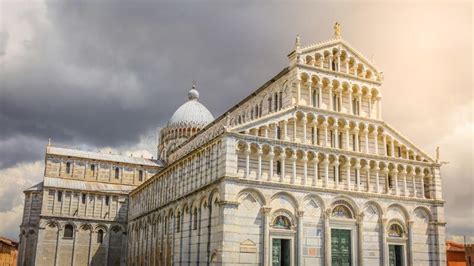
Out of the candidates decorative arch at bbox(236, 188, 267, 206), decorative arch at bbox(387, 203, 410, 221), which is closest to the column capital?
decorative arch at bbox(236, 188, 267, 206)

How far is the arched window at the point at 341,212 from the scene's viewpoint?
117ft

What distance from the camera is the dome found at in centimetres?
6631

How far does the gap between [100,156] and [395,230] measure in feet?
131

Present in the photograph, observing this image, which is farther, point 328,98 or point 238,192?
point 328,98

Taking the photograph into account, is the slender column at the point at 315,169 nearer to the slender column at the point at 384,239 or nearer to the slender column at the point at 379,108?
the slender column at the point at 384,239

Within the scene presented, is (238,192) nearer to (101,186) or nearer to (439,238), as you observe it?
(439,238)

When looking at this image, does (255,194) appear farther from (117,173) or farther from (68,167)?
(68,167)

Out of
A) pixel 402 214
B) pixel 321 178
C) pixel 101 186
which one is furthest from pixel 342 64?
pixel 101 186

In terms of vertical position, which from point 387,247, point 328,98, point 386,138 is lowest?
point 387,247

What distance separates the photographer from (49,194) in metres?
57.1

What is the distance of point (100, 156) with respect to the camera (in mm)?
64062

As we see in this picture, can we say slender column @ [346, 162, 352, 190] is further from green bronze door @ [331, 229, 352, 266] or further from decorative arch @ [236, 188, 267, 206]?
decorative arch @ [236, 188, 267, 206]

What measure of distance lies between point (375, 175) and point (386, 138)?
343 cm

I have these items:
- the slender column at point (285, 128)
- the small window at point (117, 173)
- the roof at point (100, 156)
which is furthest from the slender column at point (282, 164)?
the roof at point (100, 156)
